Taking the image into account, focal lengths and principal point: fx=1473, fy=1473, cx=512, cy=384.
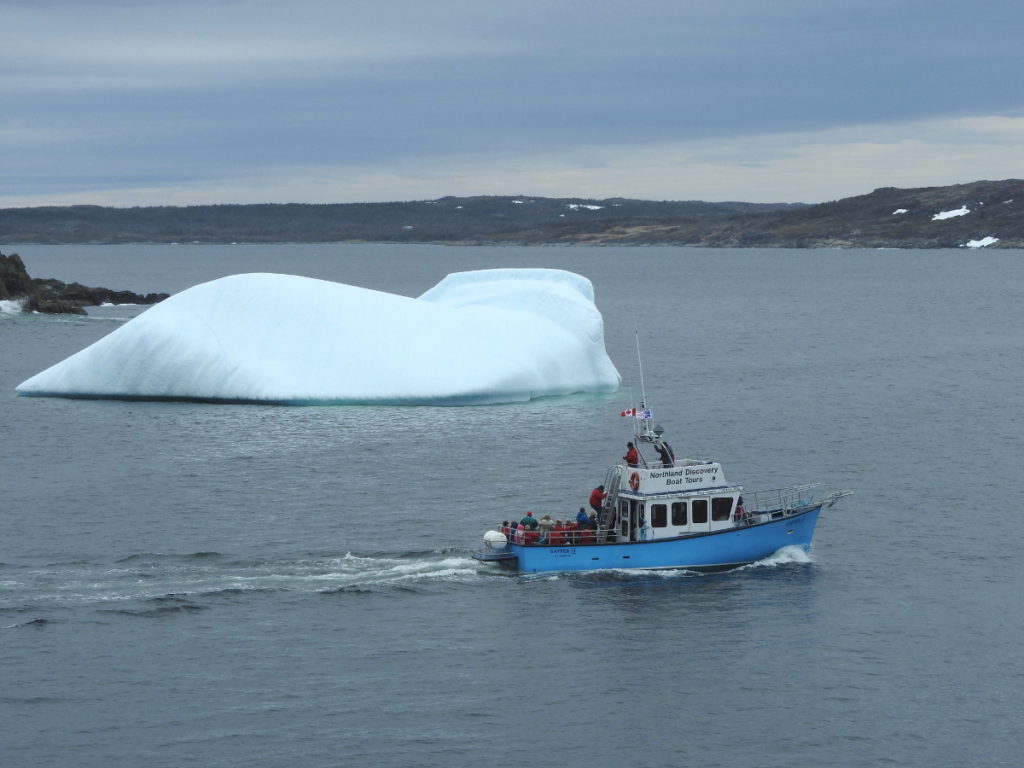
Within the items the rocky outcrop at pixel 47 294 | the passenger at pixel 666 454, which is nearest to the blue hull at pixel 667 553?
the passenger at pixel 666 454

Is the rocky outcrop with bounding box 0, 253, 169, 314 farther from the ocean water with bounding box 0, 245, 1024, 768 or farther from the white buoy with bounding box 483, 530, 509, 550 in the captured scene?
the white buoy with bounding box 483, 530, 509, 550

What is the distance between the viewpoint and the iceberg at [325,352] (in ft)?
205

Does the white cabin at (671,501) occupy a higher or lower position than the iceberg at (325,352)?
lower

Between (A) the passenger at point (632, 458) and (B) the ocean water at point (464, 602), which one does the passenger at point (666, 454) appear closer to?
(A) the passenger at point (632, 458)

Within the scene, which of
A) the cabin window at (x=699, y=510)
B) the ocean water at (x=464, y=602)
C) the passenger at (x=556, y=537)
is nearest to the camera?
the ocean water at (x=464, y=602)

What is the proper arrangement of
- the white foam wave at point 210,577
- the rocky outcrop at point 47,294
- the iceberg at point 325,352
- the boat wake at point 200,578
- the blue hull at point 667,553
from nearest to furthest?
the boat wake at point 200,578 → the white foam wave at point 210,577 → the blue hull at point 667,553 → the iceberg at point 325,352 → the rocky outcrop at point 47,294

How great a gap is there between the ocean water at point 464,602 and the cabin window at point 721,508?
1526 mm

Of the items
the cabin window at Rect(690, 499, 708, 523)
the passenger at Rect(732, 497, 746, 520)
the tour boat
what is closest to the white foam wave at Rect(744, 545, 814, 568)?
the tour boat

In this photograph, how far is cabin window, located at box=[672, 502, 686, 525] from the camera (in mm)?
39531

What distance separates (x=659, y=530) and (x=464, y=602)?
19.7 ft

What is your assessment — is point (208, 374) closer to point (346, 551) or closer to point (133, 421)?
point (133, 421)

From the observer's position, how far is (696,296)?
531ft

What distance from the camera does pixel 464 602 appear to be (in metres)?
36.8

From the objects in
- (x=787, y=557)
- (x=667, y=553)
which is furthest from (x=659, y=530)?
(x=787, y=557)
